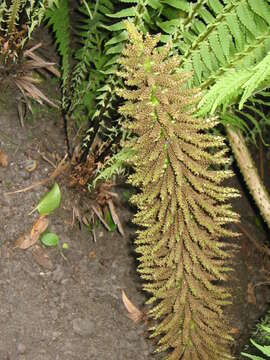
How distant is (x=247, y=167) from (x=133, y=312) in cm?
85

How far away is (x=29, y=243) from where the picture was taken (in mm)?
2412

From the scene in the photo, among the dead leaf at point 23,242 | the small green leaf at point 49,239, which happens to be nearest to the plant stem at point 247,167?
the small green leaf at point 49,239

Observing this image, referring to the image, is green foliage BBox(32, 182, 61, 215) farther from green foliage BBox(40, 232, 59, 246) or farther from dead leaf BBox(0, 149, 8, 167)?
dead leaf BBox(0, 149, 8, 167)

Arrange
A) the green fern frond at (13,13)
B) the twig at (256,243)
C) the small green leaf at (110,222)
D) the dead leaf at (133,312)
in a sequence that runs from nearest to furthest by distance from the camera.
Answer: the green fern frond at (13,13) < the dead leaf at (133,312) < the small green leaf at (110,222) < the twig at (256,243)

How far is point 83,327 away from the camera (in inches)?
94.7

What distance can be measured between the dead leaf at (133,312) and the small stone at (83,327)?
0.62 ft

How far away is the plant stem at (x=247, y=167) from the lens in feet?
8.05

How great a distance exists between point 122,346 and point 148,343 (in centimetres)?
12

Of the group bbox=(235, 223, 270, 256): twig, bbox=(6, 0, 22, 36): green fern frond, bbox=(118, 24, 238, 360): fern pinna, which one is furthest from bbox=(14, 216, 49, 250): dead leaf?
bbox=(235, 223, 270, 256): twig

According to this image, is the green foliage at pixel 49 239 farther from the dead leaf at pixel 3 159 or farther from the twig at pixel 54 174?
the dead leaf at pixel 3 159

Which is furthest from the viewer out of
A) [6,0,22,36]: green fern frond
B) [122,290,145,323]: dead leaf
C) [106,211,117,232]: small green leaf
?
[106,211,117,232]: small green leaf

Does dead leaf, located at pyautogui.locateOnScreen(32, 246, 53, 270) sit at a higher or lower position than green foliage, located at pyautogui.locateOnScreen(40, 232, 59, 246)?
lower

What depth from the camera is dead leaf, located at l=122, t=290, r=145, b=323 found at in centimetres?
252

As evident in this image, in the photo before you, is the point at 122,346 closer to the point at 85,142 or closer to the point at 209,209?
the point at 85,142
